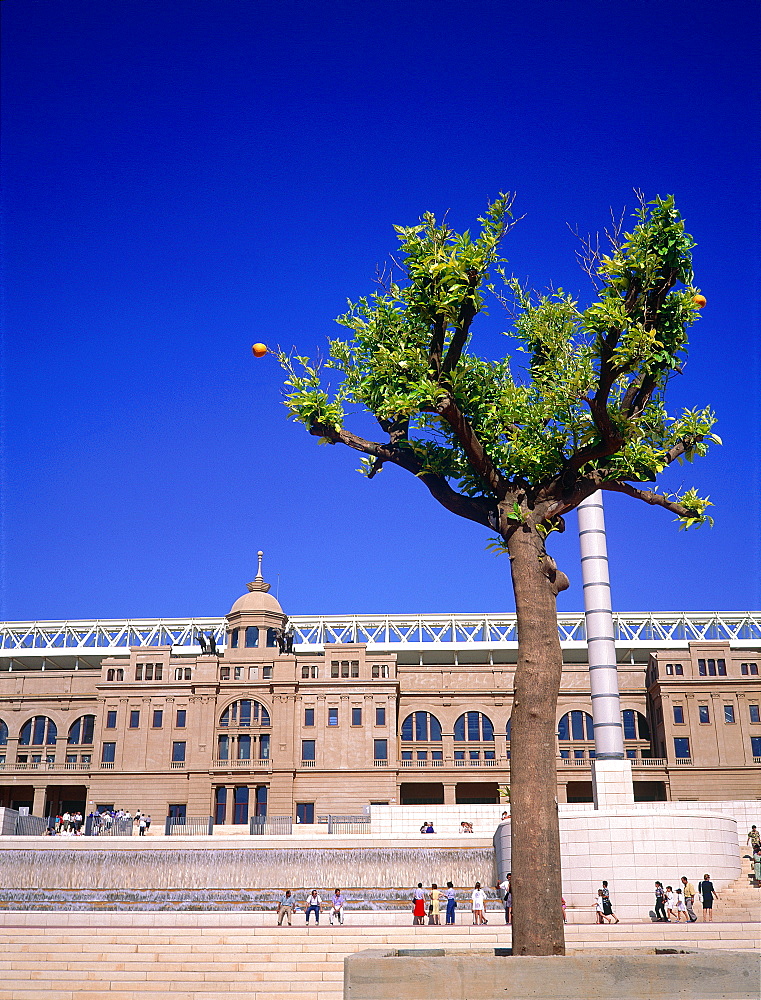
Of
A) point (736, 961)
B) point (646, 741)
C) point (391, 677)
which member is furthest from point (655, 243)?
point (646, 741)

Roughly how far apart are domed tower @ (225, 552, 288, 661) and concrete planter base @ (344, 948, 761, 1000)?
5955 cm

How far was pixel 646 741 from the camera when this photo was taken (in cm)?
7038

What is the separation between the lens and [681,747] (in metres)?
67.8

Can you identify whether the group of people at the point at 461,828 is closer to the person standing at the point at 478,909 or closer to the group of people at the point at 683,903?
the person standing at the point at 478,909

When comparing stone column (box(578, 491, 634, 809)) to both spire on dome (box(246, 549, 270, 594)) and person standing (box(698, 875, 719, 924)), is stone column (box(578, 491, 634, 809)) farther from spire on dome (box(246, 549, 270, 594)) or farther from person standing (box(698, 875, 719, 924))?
spire on dome (box(246, 549, 270, 594))

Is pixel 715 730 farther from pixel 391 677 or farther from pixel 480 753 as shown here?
pixel 391 677

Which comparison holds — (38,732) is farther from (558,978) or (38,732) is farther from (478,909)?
(558,978)

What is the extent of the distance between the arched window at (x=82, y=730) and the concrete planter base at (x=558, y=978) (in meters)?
65.1

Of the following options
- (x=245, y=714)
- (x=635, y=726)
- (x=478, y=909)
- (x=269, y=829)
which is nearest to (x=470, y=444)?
(x=478, y=909)

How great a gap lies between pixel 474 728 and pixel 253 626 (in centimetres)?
1758

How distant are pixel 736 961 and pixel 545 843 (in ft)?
8.48

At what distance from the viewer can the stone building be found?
66875 mm

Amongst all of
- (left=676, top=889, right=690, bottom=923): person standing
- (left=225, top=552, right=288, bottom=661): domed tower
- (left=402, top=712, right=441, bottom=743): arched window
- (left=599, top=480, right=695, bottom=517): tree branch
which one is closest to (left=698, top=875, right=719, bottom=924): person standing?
(left=676, top=889, right=690, bottom=923): person standing

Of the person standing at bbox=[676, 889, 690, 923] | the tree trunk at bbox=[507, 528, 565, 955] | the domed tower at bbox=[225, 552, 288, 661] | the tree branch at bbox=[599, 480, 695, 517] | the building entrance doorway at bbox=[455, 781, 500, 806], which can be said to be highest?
the domed tower at bbox=[225, 552, 288, 661]
